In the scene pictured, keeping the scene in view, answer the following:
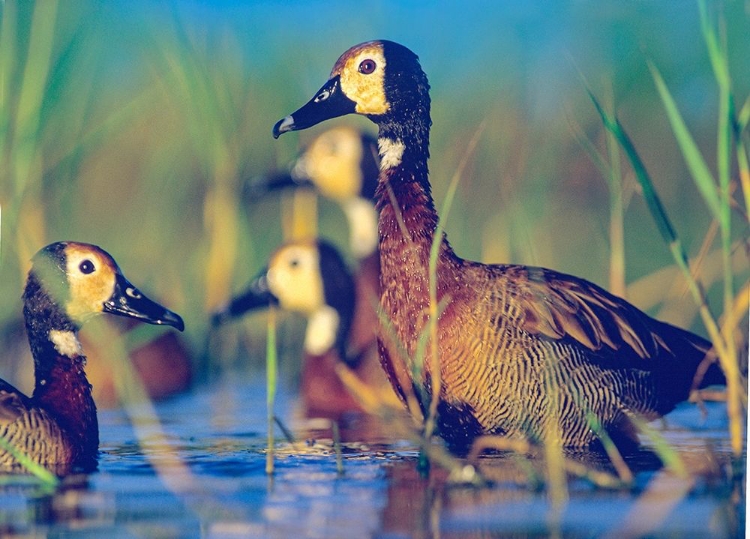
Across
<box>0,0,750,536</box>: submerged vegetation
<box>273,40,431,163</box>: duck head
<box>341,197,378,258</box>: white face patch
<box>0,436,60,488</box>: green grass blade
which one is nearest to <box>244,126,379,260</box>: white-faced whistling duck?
<box>341,197,378,258</box>: white face patch

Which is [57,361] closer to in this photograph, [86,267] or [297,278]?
[86,267]

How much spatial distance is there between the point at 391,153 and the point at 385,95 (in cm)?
24

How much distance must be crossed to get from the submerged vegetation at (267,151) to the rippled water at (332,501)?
83 cm

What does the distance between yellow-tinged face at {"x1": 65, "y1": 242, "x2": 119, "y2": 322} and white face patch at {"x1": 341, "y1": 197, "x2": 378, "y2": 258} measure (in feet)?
9.66

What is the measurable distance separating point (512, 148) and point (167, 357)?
7.13 feet

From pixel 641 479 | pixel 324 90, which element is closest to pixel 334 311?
pixel 324 90

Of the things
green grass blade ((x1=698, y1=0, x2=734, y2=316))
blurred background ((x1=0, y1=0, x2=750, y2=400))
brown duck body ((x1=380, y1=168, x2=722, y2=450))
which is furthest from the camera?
blurred background ((x1=0, y1=0, x2=750, y2=400))

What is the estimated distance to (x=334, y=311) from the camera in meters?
8.65

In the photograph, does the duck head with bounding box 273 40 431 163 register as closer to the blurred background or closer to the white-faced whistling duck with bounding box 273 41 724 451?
the white-faced whistling duck with bounding box 273 41 724 451

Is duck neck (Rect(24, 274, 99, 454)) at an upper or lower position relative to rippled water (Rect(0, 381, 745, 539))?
upper

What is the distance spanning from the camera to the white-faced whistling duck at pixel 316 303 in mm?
8055

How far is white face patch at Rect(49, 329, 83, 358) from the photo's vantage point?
6082 mm

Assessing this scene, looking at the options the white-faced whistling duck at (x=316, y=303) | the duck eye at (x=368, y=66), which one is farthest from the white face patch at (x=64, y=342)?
the white-faced whistling duck at (x=316, y=303)

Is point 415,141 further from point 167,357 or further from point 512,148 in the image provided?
point 167,357
